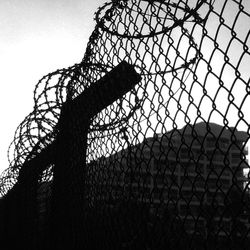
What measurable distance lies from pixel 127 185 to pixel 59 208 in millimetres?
1119

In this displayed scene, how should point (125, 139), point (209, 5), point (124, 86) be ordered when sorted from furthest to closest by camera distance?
1. point (124, 86)
2. point (125, 139)
3. point (209, 5)

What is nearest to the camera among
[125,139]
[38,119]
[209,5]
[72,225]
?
[209,5]

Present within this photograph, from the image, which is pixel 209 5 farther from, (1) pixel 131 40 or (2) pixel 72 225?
(2) pixel 72 225

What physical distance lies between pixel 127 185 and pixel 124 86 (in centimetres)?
76

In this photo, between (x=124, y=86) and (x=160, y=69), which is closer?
(x=160, y=69)

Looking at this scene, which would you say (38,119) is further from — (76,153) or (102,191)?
(102,191)

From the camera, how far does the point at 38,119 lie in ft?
12.4

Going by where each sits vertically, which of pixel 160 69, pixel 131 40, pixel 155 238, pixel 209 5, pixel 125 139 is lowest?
pixel 155 238

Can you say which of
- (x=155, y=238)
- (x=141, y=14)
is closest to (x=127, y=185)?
(x=155, y=238)

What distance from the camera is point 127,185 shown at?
2629 mm

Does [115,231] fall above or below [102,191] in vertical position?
below

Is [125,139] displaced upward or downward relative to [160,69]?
downward

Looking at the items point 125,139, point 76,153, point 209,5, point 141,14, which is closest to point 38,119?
point 76,153

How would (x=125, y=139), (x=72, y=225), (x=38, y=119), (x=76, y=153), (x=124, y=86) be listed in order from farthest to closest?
(x=38, y=119) → (x=76, y=153) → (x=72, y=225) → (x=124, y=86) → (x=125, y=139)
